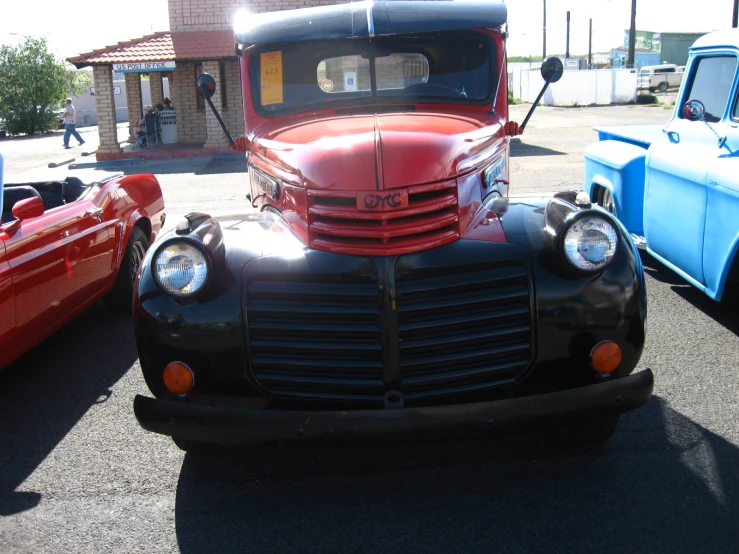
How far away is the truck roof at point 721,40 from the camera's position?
5573mm

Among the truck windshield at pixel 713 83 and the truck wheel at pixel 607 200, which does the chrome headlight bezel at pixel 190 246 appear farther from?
the truck wheel at pixel 607 200

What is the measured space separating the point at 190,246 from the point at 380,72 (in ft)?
5.73

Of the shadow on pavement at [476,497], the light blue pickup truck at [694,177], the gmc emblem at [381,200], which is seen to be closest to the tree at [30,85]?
the light blue pickup truck at [694,177]

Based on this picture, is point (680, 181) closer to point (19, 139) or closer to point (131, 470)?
point (131, 470)

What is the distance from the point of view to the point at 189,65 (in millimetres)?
22828

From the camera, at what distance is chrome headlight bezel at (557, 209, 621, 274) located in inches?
125

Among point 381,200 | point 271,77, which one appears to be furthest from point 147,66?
point 381,200

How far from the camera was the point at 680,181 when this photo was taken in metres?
5.34

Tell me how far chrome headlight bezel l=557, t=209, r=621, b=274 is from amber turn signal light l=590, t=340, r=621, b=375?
0.30m

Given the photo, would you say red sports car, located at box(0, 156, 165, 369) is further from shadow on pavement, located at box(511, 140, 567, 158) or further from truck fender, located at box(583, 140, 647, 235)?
shadow on pavement, located at box(511, 140, 567, 158)

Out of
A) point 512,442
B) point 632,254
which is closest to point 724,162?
point 632,254

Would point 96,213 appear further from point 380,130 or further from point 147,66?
point 147,66

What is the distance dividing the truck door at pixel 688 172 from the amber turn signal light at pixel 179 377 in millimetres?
3449

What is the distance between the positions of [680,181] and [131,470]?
13.0 feet
